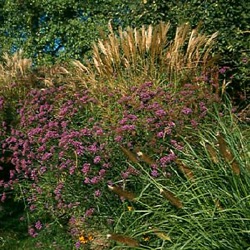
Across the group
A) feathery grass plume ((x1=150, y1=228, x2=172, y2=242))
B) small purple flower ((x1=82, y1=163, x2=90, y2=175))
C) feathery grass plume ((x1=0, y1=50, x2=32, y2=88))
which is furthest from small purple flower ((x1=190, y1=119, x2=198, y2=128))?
feathery grass plume ((x1=0, y1=50, x2=32, y2=88))

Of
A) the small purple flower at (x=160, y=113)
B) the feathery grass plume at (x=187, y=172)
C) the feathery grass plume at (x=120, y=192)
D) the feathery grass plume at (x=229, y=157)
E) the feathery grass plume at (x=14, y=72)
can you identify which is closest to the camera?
the feathery grass plume at (x=229, y=157)

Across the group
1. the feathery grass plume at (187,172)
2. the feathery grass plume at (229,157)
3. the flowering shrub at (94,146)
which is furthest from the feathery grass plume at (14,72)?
the feathery grass plume at (229,157)

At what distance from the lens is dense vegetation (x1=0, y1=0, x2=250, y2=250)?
368 cm

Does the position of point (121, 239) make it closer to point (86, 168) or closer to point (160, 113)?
point (86, 168)

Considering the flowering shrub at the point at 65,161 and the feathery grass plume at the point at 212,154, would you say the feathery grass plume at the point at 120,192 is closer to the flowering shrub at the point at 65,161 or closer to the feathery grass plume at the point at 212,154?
the feathery grass plume at the point at 212,154

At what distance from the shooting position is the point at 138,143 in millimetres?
5426

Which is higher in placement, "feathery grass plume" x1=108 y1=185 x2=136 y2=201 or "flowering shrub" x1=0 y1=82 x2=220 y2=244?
"feathery grass plume" x1=108 y1=185 x2=136 y2=201

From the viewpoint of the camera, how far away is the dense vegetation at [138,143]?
12.1 ft

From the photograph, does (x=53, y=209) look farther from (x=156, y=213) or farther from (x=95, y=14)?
(x=95, y=14)

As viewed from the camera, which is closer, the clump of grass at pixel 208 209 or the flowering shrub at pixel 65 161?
the clump of grass at pixel 208 209

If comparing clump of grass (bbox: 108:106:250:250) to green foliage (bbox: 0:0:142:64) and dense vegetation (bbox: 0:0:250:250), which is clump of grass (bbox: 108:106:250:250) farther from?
green foliage (bbox: 0:0:142:64)

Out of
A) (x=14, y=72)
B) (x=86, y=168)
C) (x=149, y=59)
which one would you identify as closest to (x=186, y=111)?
(x=86, y=168)

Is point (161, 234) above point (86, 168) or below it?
above

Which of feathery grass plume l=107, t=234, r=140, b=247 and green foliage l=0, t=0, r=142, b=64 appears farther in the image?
green foliage l=0, t=0, r=142, b=64
